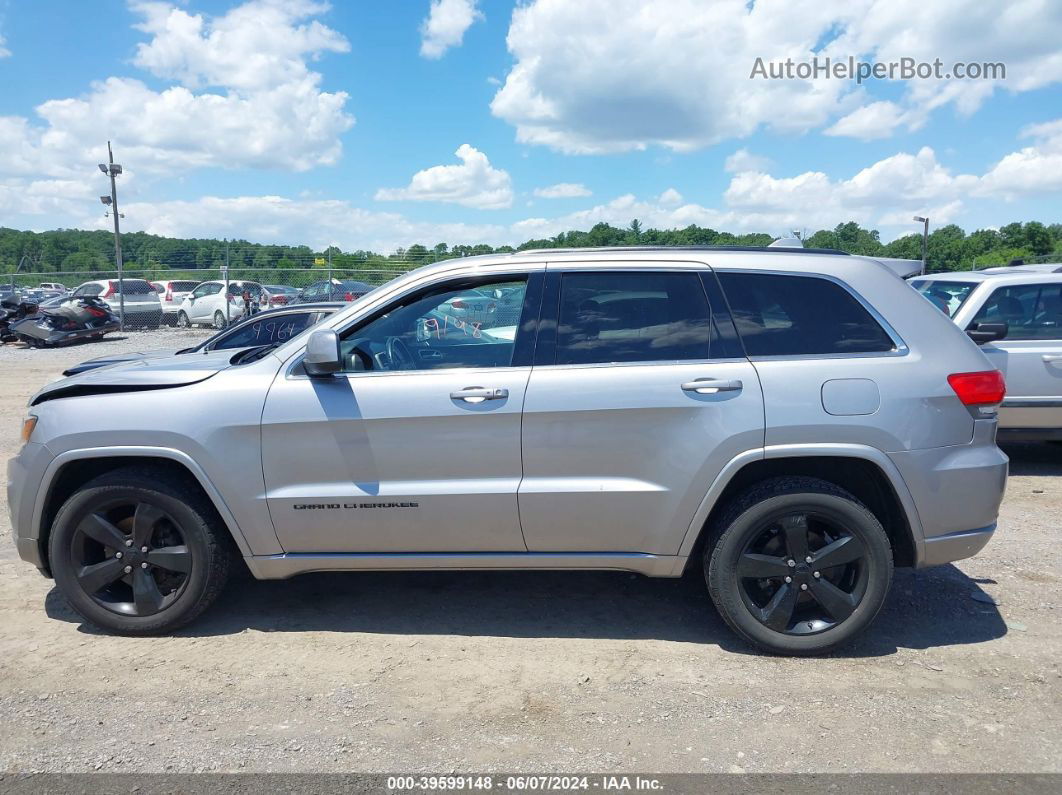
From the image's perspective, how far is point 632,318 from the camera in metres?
4.07

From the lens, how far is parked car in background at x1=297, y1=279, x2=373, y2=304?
81.8 feet

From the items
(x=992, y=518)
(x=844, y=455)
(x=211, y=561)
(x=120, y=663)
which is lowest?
(x=120, y=663)

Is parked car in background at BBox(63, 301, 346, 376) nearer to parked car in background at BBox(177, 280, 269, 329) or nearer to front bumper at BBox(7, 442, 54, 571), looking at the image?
front bumper at BBox(7, 442, 54, 571)

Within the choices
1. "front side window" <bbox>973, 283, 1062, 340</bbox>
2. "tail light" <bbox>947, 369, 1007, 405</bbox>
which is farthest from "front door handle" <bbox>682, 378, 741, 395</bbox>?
"front side window" <bbox>973, 283, 1062, 340</bbox>

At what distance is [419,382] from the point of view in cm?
402

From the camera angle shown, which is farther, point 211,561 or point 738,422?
point 211,561

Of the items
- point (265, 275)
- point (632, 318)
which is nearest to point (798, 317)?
point (632, 318)

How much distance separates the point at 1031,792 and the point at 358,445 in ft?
9.77

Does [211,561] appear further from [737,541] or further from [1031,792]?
[1031,792]

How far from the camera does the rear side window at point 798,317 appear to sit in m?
4.00

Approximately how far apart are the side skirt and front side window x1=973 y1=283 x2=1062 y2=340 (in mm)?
5236

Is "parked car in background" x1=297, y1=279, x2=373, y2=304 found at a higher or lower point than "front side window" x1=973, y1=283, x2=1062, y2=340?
lower

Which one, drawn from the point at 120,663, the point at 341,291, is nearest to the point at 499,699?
the point at 120,663

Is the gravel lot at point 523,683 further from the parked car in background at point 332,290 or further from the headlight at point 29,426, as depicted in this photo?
the parked car in background at point 332,290
